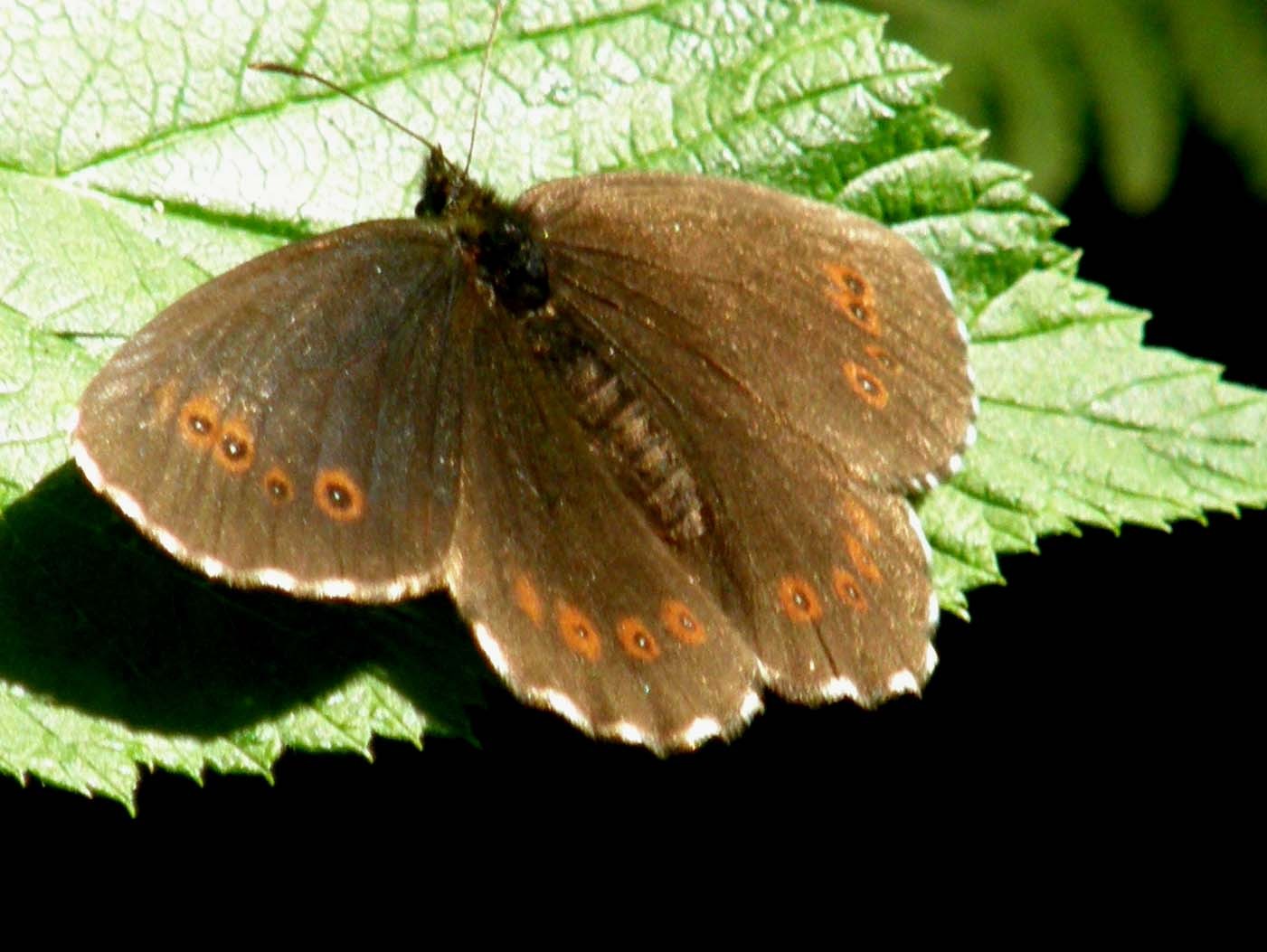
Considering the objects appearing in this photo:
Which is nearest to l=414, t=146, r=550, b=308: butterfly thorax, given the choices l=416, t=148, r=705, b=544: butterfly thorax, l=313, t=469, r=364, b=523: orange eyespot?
l=416, t=148, r=705, b=544: butterfly thorax

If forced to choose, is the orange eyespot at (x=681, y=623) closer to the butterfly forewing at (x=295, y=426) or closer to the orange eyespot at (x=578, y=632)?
Result: the orange eyespot at (x=578, y=632)

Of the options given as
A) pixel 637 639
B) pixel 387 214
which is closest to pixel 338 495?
pixel 637 639

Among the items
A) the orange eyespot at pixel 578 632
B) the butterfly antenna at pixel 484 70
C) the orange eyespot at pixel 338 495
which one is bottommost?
the orange eyespot at pixel 578 632

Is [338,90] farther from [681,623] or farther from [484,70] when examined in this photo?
[681,623]

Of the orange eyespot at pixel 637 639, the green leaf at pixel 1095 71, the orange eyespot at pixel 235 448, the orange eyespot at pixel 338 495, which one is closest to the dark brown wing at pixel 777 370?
the orange eyespot at pixel 637 639

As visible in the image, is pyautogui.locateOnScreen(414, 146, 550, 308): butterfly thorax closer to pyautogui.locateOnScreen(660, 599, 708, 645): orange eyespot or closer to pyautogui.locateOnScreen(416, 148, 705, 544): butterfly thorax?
pyautogui.locateOnScreen(416, 148, 705, 544): butterfly thorax

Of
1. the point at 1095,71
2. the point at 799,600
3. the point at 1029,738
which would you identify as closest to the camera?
the point at 799,600
